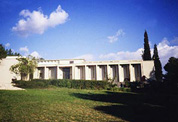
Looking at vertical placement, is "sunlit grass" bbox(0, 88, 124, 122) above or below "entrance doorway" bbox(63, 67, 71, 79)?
below

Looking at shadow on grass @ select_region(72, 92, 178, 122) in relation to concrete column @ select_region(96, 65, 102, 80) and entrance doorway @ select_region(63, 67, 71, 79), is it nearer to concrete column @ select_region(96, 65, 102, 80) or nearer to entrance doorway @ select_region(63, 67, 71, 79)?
concrete column @ select_region(96, 65, 102, 80)

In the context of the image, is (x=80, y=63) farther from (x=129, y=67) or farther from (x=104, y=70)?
(x=129, y=67)

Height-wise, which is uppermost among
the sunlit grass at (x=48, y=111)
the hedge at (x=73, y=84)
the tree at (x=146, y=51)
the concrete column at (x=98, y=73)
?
the tree at (x=146, y=51)

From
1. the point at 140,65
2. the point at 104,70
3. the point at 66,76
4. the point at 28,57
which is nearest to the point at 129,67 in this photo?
the point at 140,65

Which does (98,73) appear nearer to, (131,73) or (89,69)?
(89,69)

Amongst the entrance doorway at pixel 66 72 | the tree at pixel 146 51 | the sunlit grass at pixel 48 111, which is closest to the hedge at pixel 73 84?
the sunlit grass at pixel 48 111

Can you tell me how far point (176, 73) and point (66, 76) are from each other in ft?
101

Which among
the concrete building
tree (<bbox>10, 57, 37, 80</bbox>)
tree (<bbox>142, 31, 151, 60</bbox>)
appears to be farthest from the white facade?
tree (<bbox>10, 57, 37, 80</bbox>)

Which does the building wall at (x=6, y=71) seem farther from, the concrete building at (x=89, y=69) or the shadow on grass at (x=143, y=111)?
the shadow on grass at (x=143, y=111)

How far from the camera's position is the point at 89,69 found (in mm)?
33812

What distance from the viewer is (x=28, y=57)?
1098 inches

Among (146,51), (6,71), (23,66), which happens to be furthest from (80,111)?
(146,51)

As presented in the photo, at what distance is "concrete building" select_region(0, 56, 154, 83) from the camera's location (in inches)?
1051

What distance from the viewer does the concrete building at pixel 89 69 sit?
26708 millimetres
